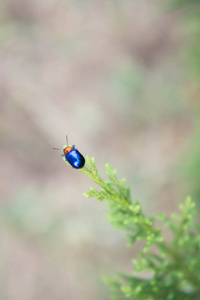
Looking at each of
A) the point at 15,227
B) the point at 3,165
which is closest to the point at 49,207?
the point at 15,227

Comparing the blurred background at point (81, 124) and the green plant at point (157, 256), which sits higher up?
the blurred background at point (81, 124)

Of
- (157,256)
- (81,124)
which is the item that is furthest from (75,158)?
(81,124)

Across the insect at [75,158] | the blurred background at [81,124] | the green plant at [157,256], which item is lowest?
the green plant at [157,256]

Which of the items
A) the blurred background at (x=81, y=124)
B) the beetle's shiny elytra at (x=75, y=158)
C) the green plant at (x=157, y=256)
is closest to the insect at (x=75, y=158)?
the beetle's shiny elytra at (x=75, y=158)

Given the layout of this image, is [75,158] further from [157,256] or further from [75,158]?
[157,256]

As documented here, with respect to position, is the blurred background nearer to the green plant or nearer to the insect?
the green plant

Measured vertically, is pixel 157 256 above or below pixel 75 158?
below

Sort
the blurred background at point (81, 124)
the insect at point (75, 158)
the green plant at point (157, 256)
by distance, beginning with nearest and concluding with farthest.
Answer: the insect at point (75, 158) < the green plant at point (157, 256) < the blurred background at point (81, 124)

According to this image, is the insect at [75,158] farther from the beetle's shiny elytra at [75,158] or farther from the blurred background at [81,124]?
the blurred background at [81,124]

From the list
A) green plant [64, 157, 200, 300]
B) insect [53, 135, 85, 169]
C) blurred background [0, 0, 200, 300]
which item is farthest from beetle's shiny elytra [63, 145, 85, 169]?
blurred background [0, 0, 200, 300]
